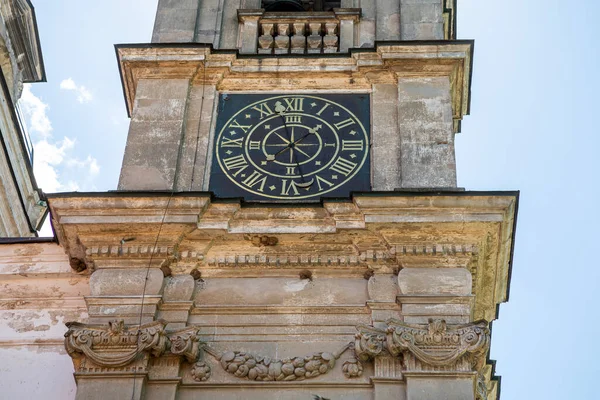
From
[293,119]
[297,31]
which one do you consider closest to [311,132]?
[293,119]

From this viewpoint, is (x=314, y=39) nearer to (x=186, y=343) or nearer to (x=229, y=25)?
(x=229, y=25)

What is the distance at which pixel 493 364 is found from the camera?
1630 cm

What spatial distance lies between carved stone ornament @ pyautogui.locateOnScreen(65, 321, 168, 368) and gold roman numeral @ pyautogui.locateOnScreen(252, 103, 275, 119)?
3692 millimetres

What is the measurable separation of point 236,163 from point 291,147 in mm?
657

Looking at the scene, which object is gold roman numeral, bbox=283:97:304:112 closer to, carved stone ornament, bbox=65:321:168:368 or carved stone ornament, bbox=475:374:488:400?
carved stone ornament, bbox=65:321:168:368

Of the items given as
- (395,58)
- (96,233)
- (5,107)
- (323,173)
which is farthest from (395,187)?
(5,107)

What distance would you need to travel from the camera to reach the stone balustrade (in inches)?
703

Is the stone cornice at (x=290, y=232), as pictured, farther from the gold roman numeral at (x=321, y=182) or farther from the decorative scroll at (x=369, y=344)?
the decorative scroll at (x=369, y=344)

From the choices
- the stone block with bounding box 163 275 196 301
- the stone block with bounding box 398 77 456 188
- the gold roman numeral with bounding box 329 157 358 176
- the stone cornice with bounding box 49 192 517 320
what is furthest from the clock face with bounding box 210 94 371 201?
the stone block with bounding box 163 275 196 301

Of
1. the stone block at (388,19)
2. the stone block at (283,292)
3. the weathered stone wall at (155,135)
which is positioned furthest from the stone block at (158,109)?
the stone block at (388,19)

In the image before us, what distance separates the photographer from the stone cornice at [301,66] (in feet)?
55.1

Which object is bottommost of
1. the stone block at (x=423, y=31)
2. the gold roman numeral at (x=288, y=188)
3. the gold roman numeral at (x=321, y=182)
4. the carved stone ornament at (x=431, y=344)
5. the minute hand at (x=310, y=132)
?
the carved stone ornament at (x=431, y=344)

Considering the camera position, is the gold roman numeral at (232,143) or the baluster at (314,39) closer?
the gold roman numeral at (232,143)

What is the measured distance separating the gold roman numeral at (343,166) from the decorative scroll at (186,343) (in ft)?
9.52
